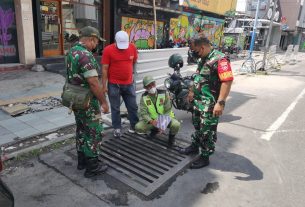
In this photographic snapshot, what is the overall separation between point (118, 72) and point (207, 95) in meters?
1.55

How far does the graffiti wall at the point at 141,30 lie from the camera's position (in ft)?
43.1

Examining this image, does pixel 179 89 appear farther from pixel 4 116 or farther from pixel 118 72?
pixel 4 116

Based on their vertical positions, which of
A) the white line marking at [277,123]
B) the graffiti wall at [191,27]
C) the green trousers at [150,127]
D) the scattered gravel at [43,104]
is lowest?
the white line marking at [277,123]

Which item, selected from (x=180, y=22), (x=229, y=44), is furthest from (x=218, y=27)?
(x=180, y=22)

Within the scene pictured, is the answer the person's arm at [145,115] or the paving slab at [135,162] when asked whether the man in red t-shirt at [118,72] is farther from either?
the paving slab at [135,162]

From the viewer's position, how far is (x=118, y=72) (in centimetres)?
433

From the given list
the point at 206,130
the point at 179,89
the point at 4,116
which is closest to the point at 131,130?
the point at 179,89

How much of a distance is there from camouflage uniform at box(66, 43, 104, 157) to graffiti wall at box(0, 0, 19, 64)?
673 centimetres

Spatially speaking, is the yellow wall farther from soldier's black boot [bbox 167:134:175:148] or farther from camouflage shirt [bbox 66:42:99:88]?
camouflage shirt [bbox 66:42:99:88]

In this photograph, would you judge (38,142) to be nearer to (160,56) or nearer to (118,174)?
(118,174)

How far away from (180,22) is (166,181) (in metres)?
15.4

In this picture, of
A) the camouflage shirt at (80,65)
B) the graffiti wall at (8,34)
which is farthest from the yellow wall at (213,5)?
the camouflage shirt at (80,65)

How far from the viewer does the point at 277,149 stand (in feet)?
15.3

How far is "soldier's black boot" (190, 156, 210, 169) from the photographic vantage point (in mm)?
3812
